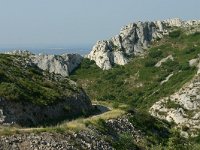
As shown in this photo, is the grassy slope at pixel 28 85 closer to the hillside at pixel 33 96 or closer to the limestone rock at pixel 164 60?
the hillside at pixel 33 96

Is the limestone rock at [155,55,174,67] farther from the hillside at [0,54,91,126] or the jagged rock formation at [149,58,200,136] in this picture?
the hillside at [0,54,91,126]

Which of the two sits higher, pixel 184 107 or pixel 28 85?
pixel 28 85

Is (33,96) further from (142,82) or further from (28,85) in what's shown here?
(142,82)

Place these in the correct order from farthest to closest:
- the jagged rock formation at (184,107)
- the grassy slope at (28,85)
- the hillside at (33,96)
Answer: the jagged rock formation at (184,107) → the grassy slope at (28,85) → the hillside at (33,96)

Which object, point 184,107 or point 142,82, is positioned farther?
point 142,82

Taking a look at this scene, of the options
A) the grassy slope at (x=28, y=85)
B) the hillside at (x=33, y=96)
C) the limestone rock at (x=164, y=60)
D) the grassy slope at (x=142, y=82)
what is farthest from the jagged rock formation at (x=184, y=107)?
the hillside at (x=33, y=96)

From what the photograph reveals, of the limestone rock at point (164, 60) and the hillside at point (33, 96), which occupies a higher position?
the limestone rock at point (164, 60)

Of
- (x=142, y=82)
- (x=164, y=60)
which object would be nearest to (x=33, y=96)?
(x=142, y=82)

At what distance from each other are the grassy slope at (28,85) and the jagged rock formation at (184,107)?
52643 millimetres

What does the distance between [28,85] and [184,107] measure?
75091 millimetres

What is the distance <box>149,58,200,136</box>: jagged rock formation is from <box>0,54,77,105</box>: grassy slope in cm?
5264

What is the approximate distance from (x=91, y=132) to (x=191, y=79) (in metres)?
98.1

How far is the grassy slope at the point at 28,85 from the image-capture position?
A: 64.0 meters

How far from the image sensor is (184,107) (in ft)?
456
